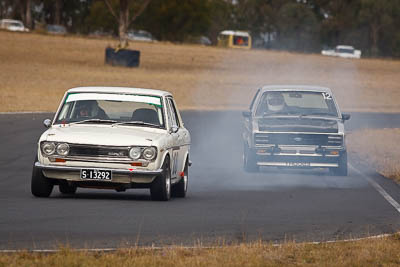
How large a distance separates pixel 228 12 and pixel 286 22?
11.7 meters

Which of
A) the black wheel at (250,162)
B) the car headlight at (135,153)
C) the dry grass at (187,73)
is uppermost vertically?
the car headlight at (135,153)

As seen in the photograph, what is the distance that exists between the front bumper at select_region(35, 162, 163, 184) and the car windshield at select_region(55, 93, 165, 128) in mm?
1091

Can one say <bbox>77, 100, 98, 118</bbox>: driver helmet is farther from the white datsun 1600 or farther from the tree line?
the tree line

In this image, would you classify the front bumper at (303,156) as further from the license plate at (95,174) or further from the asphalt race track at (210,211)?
the license plate at (95,174)

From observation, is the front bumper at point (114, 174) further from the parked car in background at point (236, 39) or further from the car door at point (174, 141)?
the parked car in background at point (236, 39)

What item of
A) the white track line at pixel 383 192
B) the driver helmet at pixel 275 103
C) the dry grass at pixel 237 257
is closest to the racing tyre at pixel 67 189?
the white track line at pixel 383 192

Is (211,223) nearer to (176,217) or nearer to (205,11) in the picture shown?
(176,217)

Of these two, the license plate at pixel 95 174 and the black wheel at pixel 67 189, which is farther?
the black wheel at pixel 67 189

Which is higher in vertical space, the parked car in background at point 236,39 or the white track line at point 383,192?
the white track line at point 383,192

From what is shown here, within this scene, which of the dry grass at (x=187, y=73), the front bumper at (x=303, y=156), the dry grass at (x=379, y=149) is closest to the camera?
the front bumper at (x=303, y=156)

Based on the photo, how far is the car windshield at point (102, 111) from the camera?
13.6m

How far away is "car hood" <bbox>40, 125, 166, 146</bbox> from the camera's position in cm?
1252

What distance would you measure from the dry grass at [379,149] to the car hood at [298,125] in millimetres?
1434

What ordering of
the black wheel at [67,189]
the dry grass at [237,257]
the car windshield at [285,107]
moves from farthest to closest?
1. the car windshield at [285,107]
2. the black wheel at [67,189]
3. the dry grass at [237,257]
